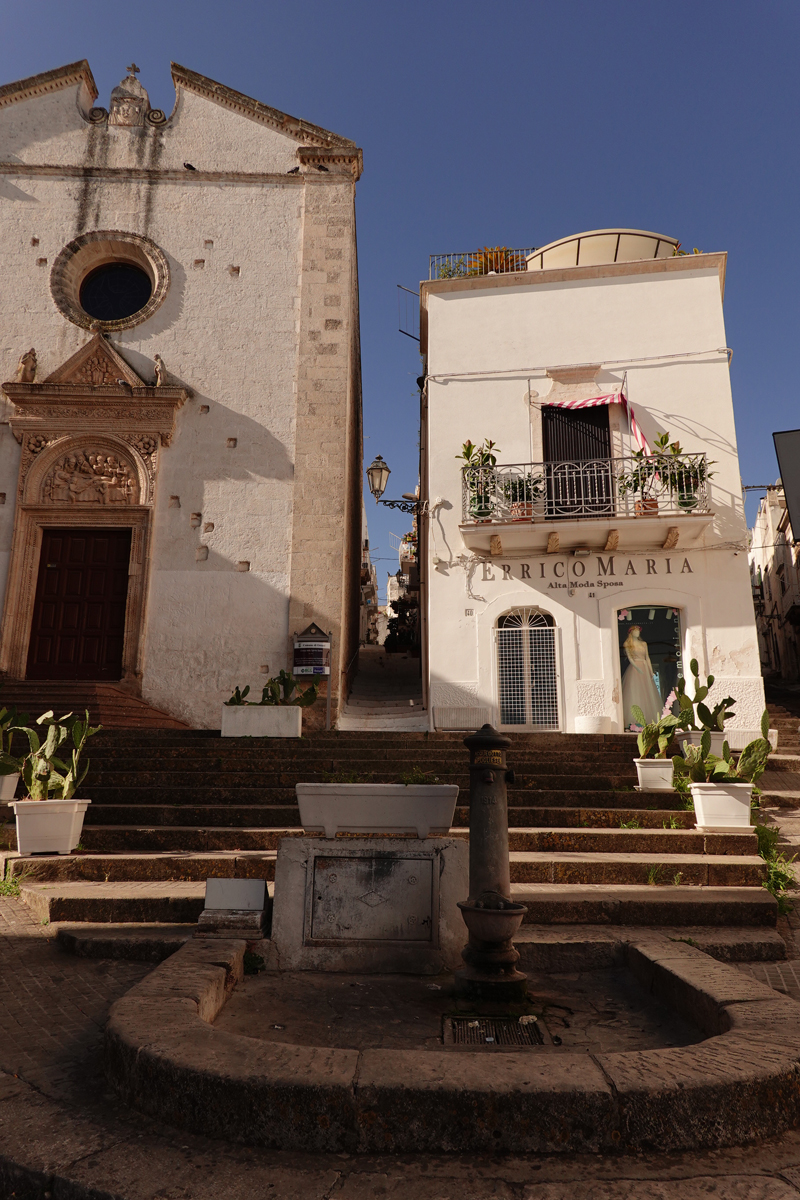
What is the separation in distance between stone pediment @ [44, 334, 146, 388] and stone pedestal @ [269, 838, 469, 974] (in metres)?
12.2

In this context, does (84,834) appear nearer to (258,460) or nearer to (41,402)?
(258,460)

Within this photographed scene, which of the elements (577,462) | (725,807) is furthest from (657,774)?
(577,462)

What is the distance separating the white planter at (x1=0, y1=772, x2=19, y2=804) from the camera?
7.64 meters

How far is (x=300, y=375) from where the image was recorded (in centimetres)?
1480

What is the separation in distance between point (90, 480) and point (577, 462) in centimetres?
876

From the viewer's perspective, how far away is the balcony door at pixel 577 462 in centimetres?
1318

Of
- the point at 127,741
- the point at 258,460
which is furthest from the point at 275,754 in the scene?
the point at 258,460

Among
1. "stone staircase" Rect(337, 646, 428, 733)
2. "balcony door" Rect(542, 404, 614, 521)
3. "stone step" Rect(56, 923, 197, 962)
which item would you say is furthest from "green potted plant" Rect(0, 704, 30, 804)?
"balcony door" Rect(542, 404, 614, 521)

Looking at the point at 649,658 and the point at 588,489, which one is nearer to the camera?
the point at 649,658

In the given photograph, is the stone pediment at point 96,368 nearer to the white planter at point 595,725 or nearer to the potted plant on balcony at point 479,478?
the potted plant on balcony at point 479,478

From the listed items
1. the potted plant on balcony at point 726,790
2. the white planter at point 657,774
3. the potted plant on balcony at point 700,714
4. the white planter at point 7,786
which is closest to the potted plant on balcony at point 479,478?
the potted plant on balcony at point 700,714

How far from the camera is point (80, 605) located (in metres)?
14.2

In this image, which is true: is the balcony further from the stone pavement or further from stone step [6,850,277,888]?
the stone pavement

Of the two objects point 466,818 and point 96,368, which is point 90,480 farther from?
point 466,818
